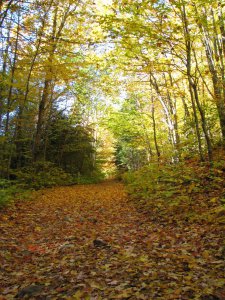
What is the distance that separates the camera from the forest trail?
130 inches

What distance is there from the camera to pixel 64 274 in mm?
3914

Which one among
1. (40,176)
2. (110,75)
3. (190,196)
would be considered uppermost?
(110,75)

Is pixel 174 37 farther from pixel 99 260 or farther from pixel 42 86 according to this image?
pixel 42 86

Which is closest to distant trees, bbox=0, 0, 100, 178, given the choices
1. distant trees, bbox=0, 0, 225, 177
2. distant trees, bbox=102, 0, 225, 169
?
distant trees, bbox=0, 0, 225, 177

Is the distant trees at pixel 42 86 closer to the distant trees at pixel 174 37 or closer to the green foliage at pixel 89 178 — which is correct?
the green foliage at pixel 89 178

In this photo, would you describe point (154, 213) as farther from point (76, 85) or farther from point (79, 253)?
point (76, 85)

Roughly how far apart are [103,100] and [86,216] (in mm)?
18673

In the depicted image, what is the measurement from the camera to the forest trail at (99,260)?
10.8ft

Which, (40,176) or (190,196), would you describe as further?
(40,176)

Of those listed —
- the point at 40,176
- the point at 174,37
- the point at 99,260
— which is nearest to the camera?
the point at 99,260

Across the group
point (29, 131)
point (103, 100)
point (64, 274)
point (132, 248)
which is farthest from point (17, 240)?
point (103, 100)

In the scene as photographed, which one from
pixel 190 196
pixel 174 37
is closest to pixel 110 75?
pixel 174 37

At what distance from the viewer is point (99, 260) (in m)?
4.38

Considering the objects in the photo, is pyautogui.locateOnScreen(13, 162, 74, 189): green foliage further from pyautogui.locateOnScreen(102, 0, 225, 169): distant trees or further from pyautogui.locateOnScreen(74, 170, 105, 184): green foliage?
pyautogui.locateOnScreen(102, 0, 225, 169): distant trees
